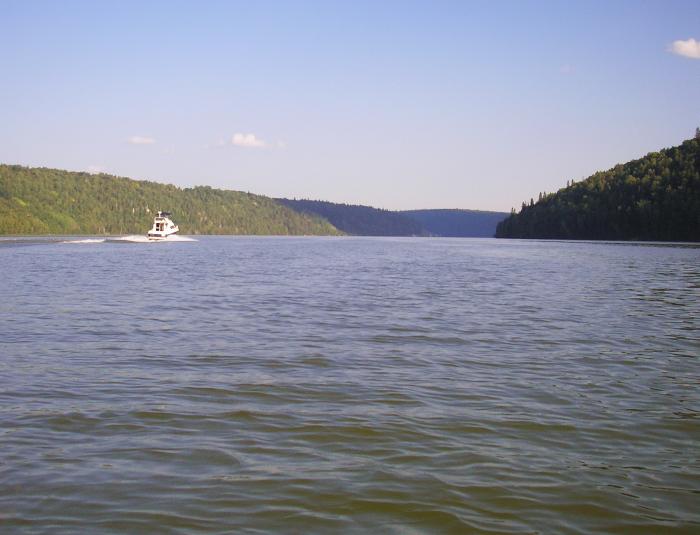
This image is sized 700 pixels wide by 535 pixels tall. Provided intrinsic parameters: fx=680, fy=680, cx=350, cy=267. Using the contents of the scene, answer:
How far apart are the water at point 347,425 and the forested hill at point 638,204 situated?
12952cm

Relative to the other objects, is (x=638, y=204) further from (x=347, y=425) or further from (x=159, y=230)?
(x=347, y=425)

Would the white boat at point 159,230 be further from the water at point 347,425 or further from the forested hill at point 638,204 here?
the water at point 347,425

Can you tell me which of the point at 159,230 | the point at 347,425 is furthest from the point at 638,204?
Answer: the point at 347,425

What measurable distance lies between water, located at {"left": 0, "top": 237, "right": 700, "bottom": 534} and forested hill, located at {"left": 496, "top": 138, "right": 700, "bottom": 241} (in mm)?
129525

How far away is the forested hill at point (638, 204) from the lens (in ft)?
449

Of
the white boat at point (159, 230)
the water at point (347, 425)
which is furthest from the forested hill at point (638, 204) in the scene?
the water at point (347, 425)

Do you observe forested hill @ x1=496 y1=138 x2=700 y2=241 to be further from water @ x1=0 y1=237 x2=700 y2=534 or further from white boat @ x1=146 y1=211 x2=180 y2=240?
water @ x1=0 y1=237 x2=700 y2=534

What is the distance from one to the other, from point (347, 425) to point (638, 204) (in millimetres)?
150910

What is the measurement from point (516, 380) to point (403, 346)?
13.8 feet

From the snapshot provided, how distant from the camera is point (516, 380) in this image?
12352mm

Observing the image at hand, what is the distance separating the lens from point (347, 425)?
9320 mm

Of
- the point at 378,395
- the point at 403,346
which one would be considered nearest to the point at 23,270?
the point at 403,346

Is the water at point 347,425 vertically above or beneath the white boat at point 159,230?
beneath

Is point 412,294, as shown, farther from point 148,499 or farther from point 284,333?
point 148,499
